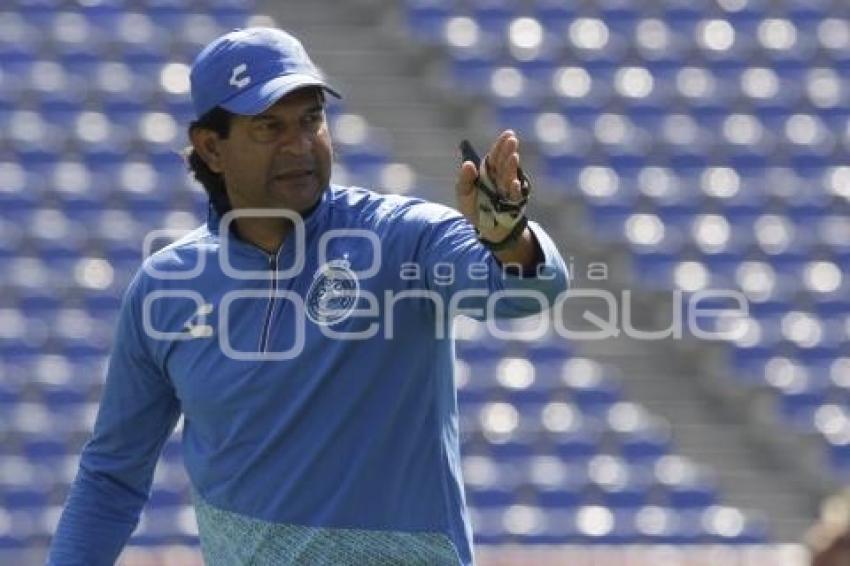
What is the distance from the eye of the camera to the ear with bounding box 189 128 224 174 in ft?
9.92

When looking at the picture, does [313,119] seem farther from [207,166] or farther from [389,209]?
[207,166]

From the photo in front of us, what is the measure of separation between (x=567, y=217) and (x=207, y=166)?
4851 mm

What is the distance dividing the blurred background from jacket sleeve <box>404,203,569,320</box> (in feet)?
13.5

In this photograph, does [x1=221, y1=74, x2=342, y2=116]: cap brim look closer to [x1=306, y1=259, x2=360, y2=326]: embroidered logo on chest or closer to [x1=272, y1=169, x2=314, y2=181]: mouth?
[x1=272, y1=169, x2=314, y2=181]: mouth

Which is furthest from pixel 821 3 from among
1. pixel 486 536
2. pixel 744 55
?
pixel 486 536

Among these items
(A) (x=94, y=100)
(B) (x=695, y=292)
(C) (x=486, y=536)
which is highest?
(A) (x=94, y=100)

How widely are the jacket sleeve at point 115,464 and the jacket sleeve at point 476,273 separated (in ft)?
1.85

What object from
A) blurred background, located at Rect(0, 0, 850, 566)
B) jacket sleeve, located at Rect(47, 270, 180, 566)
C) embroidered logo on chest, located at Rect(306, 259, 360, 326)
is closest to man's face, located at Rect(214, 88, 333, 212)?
embroidered logo on chest, located at Rect(306, 259, 360, 326)

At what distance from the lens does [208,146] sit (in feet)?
10.0

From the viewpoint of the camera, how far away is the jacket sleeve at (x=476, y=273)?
252 cm

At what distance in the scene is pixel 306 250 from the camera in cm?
287

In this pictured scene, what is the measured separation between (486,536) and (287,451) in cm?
432

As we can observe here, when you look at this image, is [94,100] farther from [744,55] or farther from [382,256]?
[382,256]

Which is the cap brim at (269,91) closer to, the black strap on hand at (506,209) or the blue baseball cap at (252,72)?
the blue baseball cap at (252,72)
